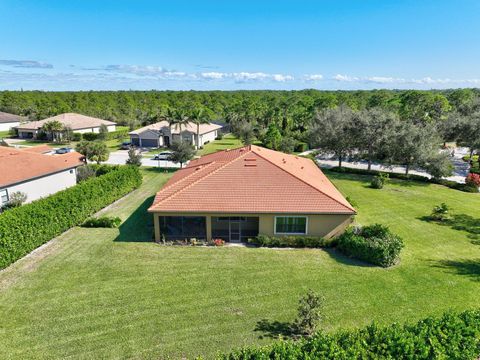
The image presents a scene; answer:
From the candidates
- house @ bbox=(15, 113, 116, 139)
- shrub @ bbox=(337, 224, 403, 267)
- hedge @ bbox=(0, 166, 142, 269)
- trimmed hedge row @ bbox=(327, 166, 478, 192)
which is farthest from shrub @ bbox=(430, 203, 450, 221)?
house @ bbox=(15, 113, 116, 139)

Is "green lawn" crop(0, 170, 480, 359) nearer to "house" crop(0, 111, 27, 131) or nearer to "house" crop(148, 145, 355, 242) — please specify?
"house" crop(148, 145, 355, 242)

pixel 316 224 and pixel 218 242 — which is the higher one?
pixel 316 224

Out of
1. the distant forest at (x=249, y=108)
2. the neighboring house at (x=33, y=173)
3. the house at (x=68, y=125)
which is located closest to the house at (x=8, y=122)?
the distant forest at (x=249, y=108)

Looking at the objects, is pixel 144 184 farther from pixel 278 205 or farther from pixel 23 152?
pixel 278 205

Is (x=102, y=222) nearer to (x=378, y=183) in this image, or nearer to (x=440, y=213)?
(x=440, y=213)

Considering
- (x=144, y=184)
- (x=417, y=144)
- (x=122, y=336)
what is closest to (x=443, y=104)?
(x=417, y=144)

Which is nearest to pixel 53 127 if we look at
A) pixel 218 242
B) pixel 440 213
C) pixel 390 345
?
pixel 218 242
